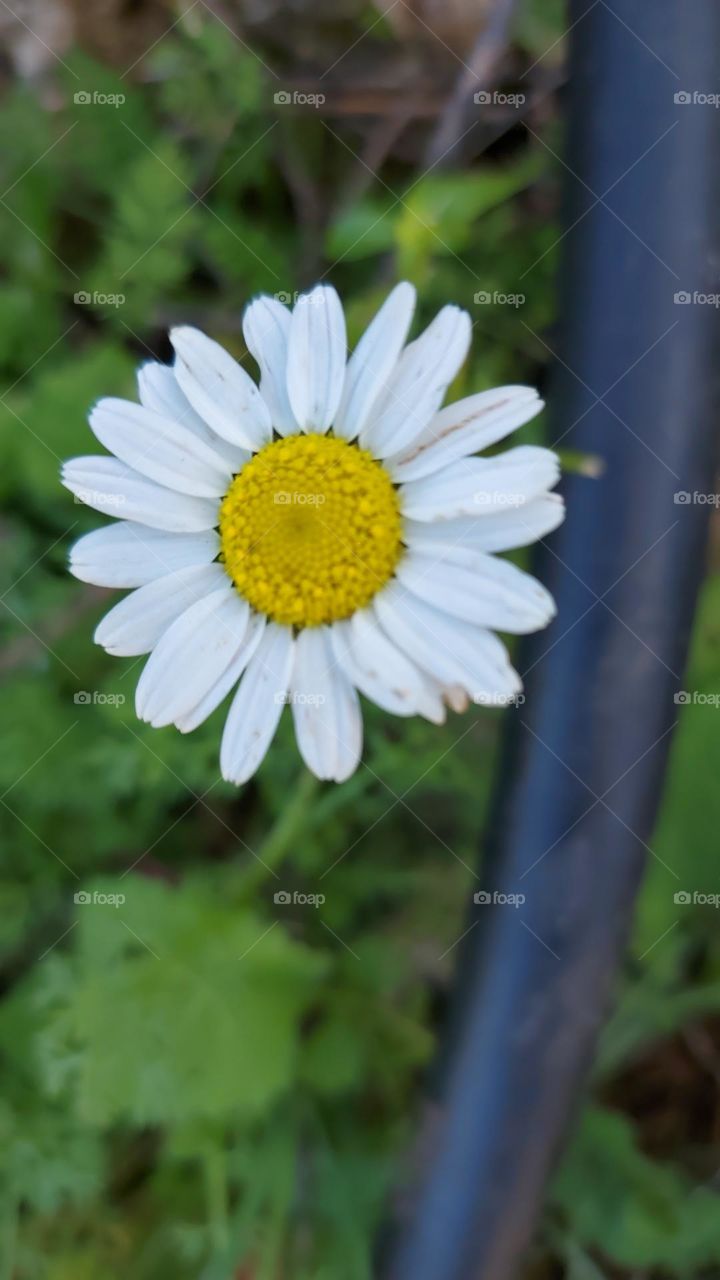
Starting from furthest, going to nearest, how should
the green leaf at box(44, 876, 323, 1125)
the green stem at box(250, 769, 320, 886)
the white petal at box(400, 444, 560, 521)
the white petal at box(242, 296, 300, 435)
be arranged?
the green leaf at box(44, 876, 323, 1125), the green stem at box(250, 769, 320, 886), the white petal at box(242, 296, 300, 435), the white petal at box(400, 444, 560, 521)

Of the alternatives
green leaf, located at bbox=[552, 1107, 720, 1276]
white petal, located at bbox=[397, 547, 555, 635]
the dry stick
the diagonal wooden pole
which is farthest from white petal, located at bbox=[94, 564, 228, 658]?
green leaf, located at bbox=[552, 1107, 720, 1276]

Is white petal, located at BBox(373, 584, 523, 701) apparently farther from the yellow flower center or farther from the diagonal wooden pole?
the diagonal wooden pole

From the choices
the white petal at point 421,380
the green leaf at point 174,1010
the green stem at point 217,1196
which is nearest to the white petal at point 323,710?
the white petal at point 421,380

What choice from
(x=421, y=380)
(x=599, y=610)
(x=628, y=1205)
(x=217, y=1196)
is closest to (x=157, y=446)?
(x=421, y=380)

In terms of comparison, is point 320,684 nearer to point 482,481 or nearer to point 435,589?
point 435,589

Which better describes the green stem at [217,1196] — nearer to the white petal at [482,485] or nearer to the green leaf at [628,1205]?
the green leaf at [628,1205]

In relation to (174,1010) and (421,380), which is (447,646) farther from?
(174,1010)
